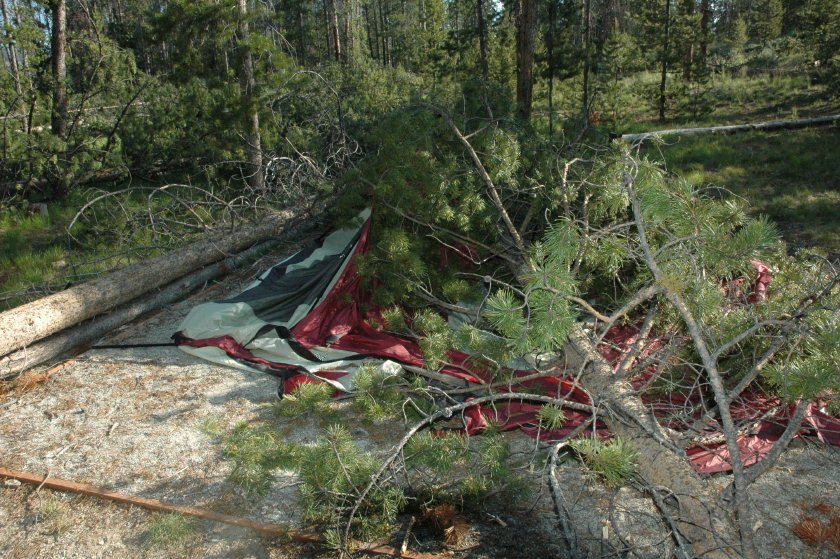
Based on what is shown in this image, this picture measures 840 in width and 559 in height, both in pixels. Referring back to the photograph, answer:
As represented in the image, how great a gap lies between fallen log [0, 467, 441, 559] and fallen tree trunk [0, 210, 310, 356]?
1405 mm

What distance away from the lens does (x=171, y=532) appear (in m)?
2.91

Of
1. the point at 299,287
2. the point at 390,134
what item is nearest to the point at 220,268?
the point at 299,287

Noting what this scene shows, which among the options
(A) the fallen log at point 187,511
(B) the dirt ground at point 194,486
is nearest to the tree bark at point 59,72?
(B) the dirt ground at point 194,486

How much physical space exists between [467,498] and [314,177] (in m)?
5.73

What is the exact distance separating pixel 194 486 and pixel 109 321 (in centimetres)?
264

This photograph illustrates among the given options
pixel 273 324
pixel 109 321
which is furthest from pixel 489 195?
pixel 109 321

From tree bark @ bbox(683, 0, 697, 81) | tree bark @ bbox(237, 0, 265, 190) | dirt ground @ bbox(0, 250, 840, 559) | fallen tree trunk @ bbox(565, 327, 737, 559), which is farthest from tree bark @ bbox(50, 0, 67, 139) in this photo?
tree bark @ bbox(683, 0, 697, 81)

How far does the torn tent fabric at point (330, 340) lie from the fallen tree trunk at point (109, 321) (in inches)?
30.8

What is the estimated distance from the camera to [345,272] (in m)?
5.32

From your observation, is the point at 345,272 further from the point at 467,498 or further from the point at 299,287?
the point at 467,498

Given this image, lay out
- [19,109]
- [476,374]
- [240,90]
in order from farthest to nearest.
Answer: [19,109], [240,90], [476,374]

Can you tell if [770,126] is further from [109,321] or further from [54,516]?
[54,516]

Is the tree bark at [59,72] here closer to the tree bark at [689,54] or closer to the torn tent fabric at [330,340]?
the torn tent fabric at [330,340]

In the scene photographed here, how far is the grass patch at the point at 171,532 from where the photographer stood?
9.41 feet
